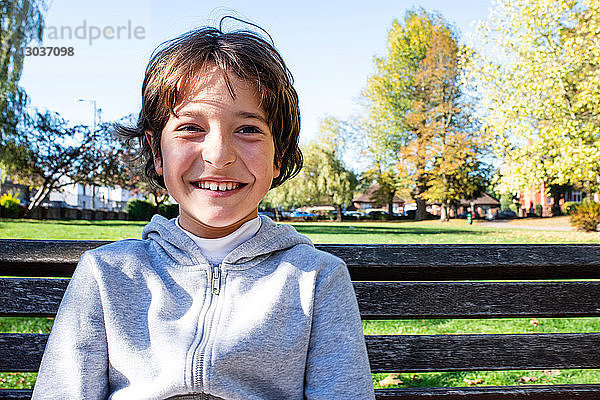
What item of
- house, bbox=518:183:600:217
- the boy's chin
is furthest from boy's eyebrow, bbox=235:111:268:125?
house, bbox=518:183:600:217

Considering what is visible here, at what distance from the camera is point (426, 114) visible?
38.8 m

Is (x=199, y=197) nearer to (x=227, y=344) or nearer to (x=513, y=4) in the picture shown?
(x=227, y=344)

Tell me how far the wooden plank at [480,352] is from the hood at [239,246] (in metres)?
0.60

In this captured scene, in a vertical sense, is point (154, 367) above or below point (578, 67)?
below

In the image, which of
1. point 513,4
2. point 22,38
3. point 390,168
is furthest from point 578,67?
point 390,168

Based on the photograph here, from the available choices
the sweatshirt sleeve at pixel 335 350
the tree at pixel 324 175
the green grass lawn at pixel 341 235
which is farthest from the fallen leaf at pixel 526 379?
the tree at pixel 324 175

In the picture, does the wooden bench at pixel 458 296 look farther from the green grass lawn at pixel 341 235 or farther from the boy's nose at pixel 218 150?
the green grass lawn at pixel 341 235

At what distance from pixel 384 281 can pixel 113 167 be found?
33.4 metres

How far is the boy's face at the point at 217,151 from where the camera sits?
1535 millimetres

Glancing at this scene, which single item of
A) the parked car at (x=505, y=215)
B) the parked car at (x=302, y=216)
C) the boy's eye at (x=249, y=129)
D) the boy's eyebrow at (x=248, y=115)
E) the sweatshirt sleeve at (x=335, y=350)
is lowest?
the parked car at (x=505, y=215)

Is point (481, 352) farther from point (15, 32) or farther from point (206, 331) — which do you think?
point (15, 32)

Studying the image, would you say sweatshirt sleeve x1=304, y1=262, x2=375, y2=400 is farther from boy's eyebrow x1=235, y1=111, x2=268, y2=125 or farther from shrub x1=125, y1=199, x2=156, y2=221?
shrub x1=125, y1=199, x2=156, y2=221

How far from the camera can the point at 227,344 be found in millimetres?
1449

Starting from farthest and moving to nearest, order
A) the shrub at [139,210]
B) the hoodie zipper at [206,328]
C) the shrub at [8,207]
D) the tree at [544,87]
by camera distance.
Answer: the shrub at [139,210] < the shrub at [8,207] < the tree at [544,87] < the hoodie zipper at [206,328]
